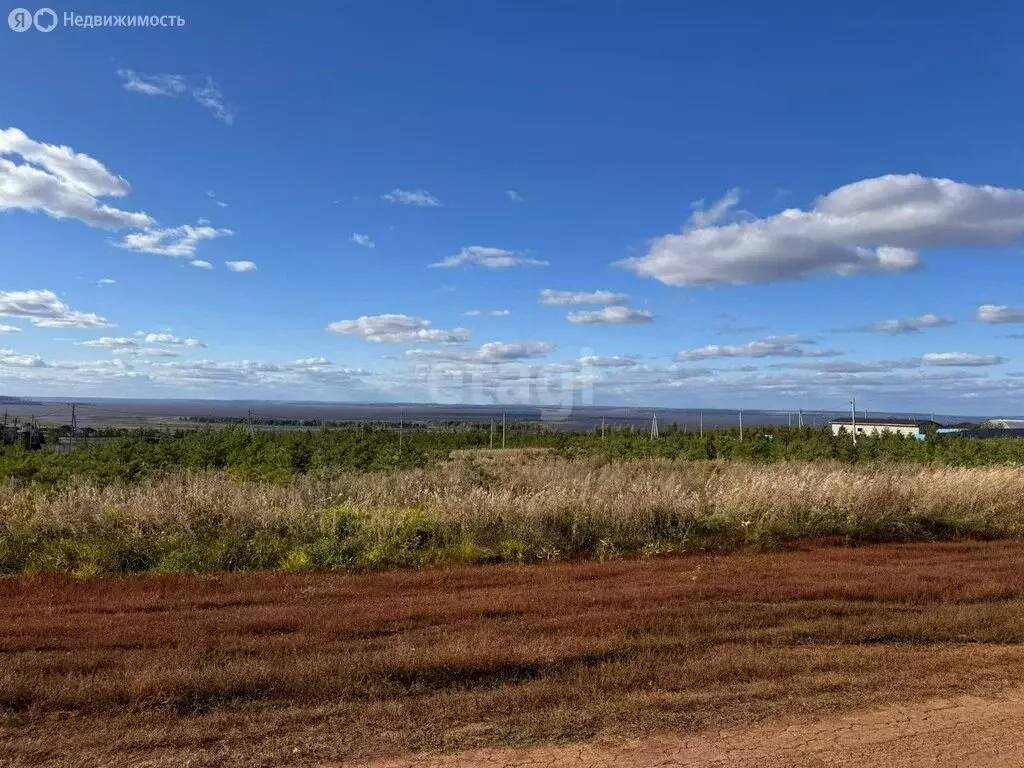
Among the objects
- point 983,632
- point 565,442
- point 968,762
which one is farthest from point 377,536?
point 565,442

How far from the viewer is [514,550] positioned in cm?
1148

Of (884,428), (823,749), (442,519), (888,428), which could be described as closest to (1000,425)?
(888,428)

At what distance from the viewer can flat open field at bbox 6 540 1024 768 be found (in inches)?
179

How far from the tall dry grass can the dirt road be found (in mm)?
6651

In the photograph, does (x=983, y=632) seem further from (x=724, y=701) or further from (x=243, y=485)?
(x=243, y=485)

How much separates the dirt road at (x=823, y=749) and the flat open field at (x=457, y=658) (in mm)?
96

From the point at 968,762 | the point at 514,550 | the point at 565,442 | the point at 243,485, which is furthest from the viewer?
the point at 565,442

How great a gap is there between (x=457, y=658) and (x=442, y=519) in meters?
6.39

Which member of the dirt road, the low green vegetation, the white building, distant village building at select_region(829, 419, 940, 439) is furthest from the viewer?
the white building

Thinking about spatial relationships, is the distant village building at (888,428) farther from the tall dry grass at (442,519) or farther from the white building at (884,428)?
the tall dry grass at (442,519)

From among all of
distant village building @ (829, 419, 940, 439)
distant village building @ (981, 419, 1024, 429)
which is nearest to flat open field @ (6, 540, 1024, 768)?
distant village building @ (829, 419, 940, 439)

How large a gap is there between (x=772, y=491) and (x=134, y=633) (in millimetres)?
10904

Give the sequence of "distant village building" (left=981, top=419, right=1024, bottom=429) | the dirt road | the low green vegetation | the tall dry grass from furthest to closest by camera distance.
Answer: "distant village building" (left=981, top=419, right=1024, bottom=429)
the low green vegetation
the tall dry grass
the dirt road

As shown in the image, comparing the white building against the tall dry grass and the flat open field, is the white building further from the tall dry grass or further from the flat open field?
the flat open field
